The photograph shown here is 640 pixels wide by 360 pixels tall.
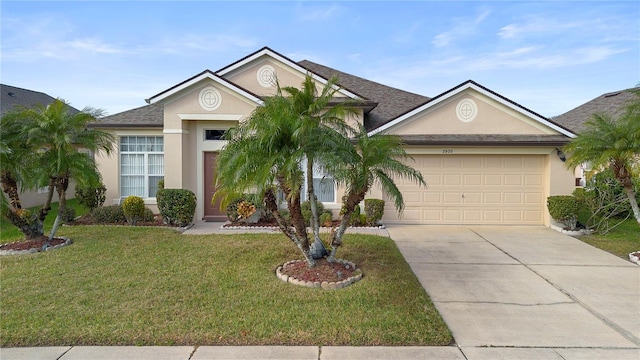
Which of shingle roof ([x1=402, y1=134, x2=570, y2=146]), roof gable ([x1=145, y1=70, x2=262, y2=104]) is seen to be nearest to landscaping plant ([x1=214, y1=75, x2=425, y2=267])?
roof gable ([x1=145, y1=70, x2=262, y2=104])

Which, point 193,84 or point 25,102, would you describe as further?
point 25,102

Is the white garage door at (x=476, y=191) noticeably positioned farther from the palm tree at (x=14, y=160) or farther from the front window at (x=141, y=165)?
the palm tree at (x=14, y=160)

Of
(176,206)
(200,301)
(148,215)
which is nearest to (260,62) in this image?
(176,206)

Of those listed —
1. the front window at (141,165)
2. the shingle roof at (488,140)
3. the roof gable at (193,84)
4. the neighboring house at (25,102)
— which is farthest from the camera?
the neighboring house at (25,102)

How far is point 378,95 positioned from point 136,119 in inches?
389

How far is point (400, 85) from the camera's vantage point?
21.7m

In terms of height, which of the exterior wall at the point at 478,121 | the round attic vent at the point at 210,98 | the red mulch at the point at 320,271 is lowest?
the red mulch at the point at 320,271

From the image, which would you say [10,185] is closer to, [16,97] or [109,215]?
[109,215]

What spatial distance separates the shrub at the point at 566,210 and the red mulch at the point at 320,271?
25.9 ft

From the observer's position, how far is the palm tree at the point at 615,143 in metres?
8.45

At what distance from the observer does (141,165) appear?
45.6 feet

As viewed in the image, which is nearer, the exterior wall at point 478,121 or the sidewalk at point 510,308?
the sidewalk at point 510,308

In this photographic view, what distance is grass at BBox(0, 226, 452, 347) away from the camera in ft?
15.7

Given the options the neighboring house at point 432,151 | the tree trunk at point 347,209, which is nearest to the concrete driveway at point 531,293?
the tree trunk at point 347,209
